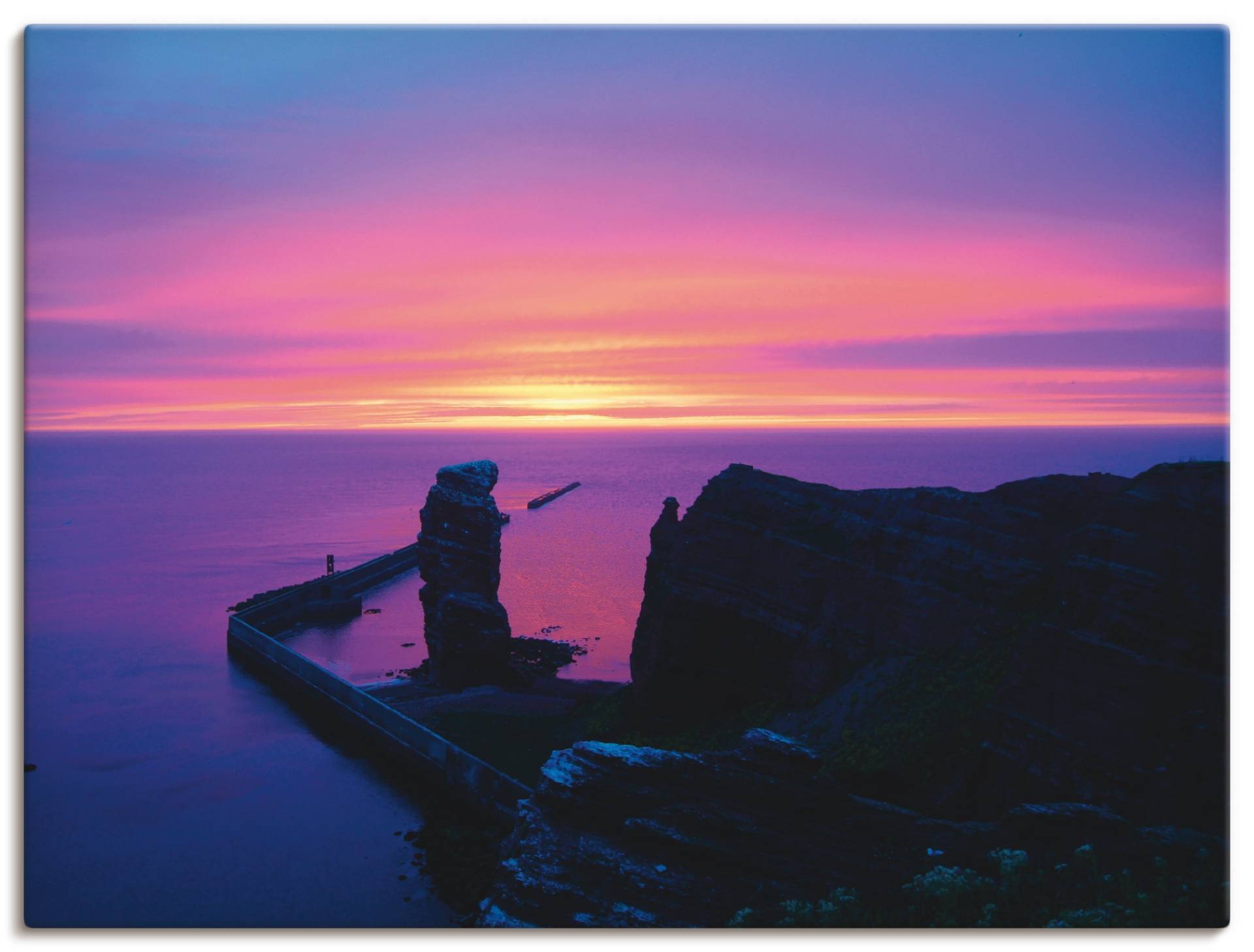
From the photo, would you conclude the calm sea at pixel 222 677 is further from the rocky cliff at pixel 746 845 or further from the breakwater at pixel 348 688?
the rocky cliff at pixel 746 845

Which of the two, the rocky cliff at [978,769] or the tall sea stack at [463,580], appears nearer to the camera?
the rocky cliff at [978,769]

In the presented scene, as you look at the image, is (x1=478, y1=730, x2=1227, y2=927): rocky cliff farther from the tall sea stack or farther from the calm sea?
the tall sea stack

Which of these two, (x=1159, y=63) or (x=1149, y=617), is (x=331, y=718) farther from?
(x=1159, y=63)

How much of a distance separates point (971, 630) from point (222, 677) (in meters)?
24.8

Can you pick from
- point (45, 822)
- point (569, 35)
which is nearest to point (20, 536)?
point (45, 822)

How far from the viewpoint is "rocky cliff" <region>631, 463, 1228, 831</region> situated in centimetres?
1126

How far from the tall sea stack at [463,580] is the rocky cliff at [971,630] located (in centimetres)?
649

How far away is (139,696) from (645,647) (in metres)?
15.1

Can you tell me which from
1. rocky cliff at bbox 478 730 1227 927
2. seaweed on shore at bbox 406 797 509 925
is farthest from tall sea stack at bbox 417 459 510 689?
rocky cliff at bbox 478 730 1227 927

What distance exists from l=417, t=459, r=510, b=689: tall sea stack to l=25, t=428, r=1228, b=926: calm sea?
12.8ft

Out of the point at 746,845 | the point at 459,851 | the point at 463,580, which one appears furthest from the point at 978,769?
the point at 463,580

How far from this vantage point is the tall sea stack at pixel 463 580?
2883cm

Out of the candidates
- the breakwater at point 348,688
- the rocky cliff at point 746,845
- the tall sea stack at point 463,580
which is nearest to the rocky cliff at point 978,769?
the rocky cliff at point 746,845

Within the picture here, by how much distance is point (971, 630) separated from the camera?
16.3 meters
